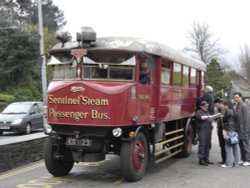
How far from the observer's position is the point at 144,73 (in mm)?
10086

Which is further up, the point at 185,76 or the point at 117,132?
the point at 185,76

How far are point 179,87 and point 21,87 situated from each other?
31883 mm

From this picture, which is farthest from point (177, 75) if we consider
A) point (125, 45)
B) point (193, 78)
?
point (125, 45)

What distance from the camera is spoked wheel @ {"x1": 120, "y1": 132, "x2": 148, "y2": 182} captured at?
9492 millimetres

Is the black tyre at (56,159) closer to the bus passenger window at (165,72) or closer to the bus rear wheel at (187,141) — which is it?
the bus passenger window at (165,72)

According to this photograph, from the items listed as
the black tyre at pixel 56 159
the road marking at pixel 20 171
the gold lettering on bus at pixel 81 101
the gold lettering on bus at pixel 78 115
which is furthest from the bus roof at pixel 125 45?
Result: the road marking at pixel 20 171

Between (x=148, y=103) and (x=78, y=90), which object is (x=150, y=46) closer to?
(x=148, y=103)

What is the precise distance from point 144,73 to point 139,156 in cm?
177

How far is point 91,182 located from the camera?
9.77 meters

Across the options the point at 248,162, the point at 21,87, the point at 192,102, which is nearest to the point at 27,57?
the point at 21,87

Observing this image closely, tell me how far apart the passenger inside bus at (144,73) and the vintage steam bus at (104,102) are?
0.07 ft

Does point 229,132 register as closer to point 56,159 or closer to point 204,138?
point 204,138

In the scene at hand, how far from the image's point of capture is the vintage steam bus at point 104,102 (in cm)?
934

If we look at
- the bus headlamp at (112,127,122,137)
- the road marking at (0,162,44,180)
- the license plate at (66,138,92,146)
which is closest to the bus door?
the bus headlamp at (112,127,122,137)
